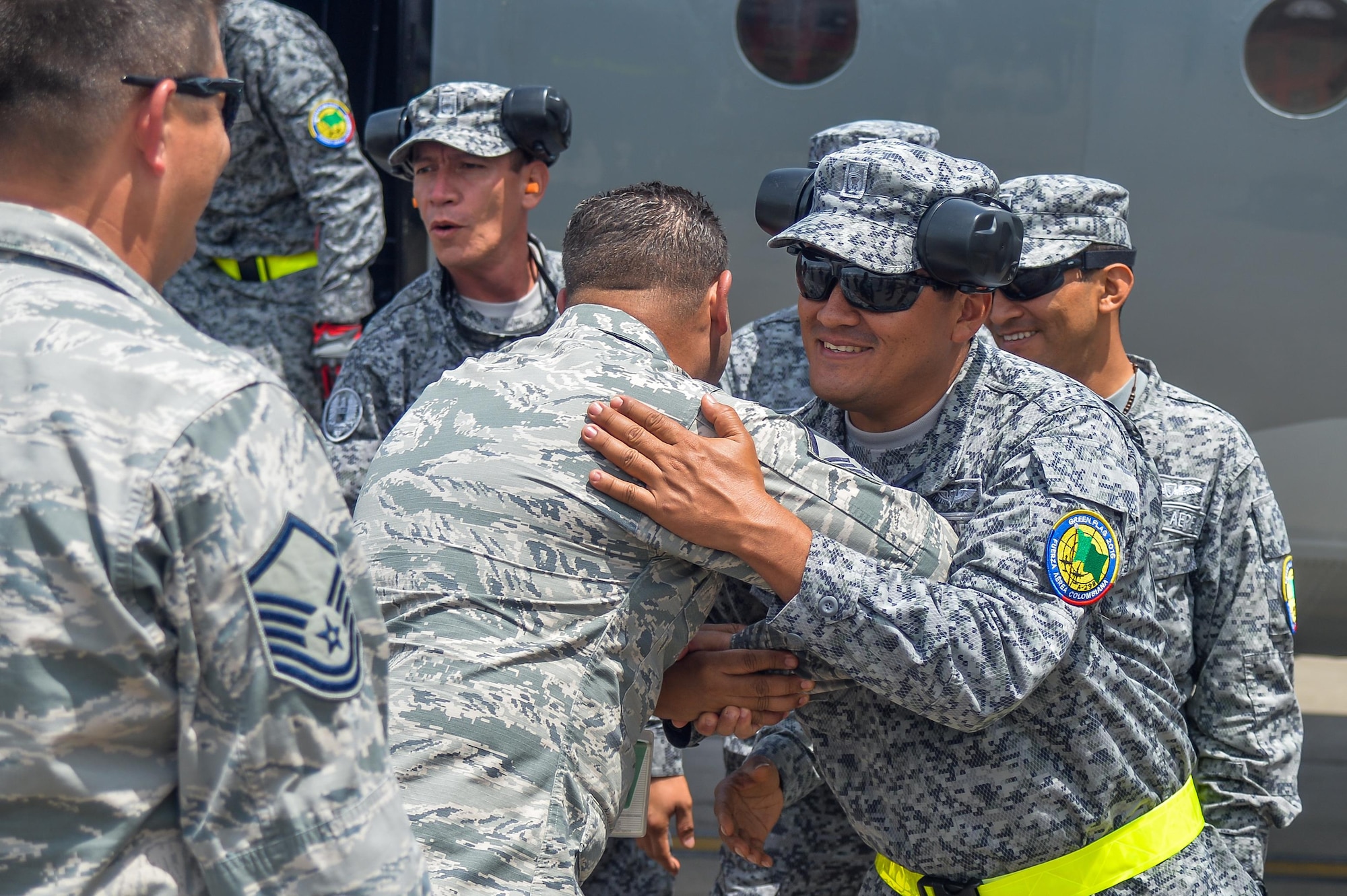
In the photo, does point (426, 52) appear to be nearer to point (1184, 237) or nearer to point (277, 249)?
point (277, 249)

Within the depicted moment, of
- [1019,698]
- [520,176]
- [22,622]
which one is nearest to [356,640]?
[22,622]

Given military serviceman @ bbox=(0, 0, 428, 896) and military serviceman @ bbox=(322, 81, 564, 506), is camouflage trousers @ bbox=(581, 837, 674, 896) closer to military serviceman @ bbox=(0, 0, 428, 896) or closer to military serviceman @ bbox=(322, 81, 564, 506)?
military serviceman @ bbox=(322, 81, 564, 506)

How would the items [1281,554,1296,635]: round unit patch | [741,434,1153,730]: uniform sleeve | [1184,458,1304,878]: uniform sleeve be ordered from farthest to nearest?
[1281,554,1296,635]: round unit patch
[1184,458,1304,878]: uniform sleeve
[741,434,1153,730]: uniform sleeve

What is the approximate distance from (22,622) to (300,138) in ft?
12.4

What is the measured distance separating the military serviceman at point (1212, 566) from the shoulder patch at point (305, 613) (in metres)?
1.94

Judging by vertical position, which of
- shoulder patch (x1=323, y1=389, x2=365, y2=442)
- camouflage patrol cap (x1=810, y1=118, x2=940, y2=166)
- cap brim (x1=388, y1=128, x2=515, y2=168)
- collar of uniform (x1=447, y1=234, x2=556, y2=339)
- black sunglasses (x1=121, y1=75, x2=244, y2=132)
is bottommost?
shoulder patch (x1=323, y1=389, x2=365, y2=442)

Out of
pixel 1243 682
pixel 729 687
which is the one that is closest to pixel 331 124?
pixel 729 687

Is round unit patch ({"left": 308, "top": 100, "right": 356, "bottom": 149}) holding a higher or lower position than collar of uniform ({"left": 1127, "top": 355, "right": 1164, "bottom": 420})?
higher

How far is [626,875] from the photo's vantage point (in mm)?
3494

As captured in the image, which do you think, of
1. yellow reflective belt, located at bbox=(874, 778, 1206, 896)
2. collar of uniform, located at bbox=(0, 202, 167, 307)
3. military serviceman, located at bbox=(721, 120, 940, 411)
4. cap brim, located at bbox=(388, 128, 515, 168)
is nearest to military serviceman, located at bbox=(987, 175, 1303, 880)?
yellow reflective belt, located at bbox=(874, 778, 1206, 896)

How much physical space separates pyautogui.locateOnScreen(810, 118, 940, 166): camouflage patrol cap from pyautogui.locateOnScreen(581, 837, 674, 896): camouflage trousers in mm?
1961

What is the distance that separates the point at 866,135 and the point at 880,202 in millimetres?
1484

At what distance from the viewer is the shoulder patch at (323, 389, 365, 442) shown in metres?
3.57

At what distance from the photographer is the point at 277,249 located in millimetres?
4836
